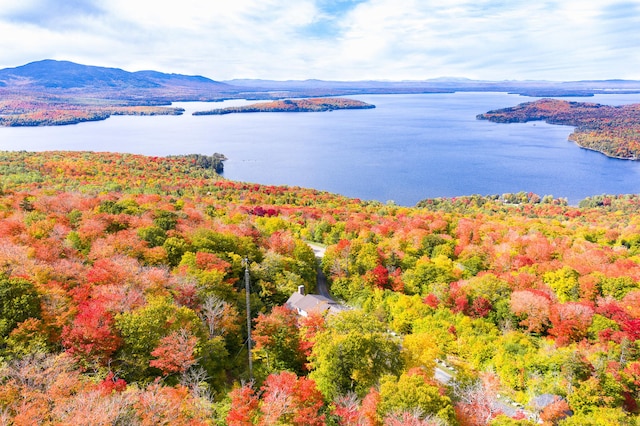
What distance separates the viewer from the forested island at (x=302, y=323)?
46.8 feet

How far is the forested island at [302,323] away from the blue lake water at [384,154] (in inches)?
1679

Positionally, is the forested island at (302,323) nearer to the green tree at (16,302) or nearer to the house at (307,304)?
the green tree at (16,302)

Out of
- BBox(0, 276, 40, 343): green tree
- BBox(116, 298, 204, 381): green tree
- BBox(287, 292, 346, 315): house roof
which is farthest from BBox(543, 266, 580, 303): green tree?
BBox(0, 276, 40, 343): green tree

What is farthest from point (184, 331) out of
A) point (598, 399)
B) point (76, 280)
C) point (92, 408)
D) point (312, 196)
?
point (312, 196)

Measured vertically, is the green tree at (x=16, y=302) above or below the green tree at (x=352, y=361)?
above

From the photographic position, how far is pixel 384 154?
113m

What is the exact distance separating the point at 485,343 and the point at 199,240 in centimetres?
1909

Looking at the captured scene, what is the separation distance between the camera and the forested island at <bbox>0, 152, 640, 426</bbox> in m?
14.3

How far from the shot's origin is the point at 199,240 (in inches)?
1053

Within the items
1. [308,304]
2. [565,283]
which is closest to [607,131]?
[565,283]

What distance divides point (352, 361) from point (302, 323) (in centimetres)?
416

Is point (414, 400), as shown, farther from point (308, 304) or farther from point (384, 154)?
point (384, 154)

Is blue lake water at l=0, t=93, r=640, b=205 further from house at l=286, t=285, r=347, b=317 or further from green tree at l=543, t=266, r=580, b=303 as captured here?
house at l=286, t=285, r=347, b=317

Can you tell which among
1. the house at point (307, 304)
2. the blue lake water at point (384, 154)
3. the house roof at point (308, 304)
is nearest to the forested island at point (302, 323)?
the house at point (307, 304)
